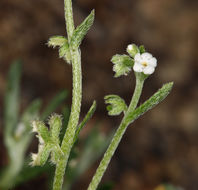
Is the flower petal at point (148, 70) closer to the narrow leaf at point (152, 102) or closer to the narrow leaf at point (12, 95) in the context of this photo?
the narrow leaf at point (152, 102)

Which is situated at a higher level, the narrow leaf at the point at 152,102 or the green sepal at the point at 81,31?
the green sepal at the point at 81,31

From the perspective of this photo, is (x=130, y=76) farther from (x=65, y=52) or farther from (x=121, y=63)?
(x=65, y=52)

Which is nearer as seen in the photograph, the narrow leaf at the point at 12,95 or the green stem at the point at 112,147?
the green stem at the point at 112,147

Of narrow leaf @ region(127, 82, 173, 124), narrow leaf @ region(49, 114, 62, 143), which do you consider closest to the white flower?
narrow leaf @ region(127, 82, 173, 124)

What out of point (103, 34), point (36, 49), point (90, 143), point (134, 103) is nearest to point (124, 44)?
point (103, 34)

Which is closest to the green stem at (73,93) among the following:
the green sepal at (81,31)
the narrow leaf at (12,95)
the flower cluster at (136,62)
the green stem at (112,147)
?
the green sepal at (81,31)

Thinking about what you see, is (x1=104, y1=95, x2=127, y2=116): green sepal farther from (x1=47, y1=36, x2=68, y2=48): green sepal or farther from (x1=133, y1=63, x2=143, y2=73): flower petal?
(x1=47, y1=36, x2=68, y2=48): green sepal

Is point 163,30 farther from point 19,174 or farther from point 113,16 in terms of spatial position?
point 19,174

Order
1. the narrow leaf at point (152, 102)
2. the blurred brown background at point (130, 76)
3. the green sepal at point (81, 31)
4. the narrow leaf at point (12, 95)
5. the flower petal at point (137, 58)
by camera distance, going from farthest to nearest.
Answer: the blurred brown background at point (130, 76)
the narrow leaf at point (12, 95)
the flower petal at point (137, 58)
the narrow leaf at point (152, 102)
the green sepal at point (81, 31)
